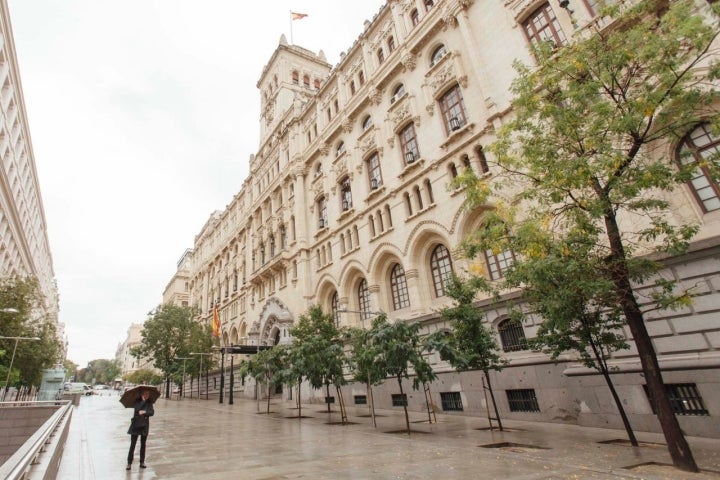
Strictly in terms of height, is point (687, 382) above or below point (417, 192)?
below

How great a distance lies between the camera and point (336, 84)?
35.4 m

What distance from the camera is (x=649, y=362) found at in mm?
8320

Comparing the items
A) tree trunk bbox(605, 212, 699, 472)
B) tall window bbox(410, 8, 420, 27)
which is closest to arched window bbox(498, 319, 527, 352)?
tree trunk bbox(605, 212, 699, 472)

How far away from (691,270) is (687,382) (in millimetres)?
3436

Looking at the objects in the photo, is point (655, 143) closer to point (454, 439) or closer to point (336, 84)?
point (454, 439)

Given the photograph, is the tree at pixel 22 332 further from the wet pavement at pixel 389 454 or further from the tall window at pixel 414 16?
the tall window at pixel 414 16

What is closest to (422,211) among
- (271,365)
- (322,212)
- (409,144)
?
(409,144)

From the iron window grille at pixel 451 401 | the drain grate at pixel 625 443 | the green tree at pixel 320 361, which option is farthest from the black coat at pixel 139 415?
the iron window grille at pixel 451 401

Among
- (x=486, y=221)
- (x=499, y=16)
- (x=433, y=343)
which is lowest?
(x=433, y=343)

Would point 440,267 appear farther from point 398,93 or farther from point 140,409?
point 140,409

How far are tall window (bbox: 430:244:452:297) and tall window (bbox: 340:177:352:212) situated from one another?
34.0 feet

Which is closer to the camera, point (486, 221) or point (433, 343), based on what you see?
point (486, 221)

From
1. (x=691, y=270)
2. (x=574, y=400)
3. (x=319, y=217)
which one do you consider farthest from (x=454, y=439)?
(x=319, y=217)

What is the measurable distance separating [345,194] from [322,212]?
12.5ft
